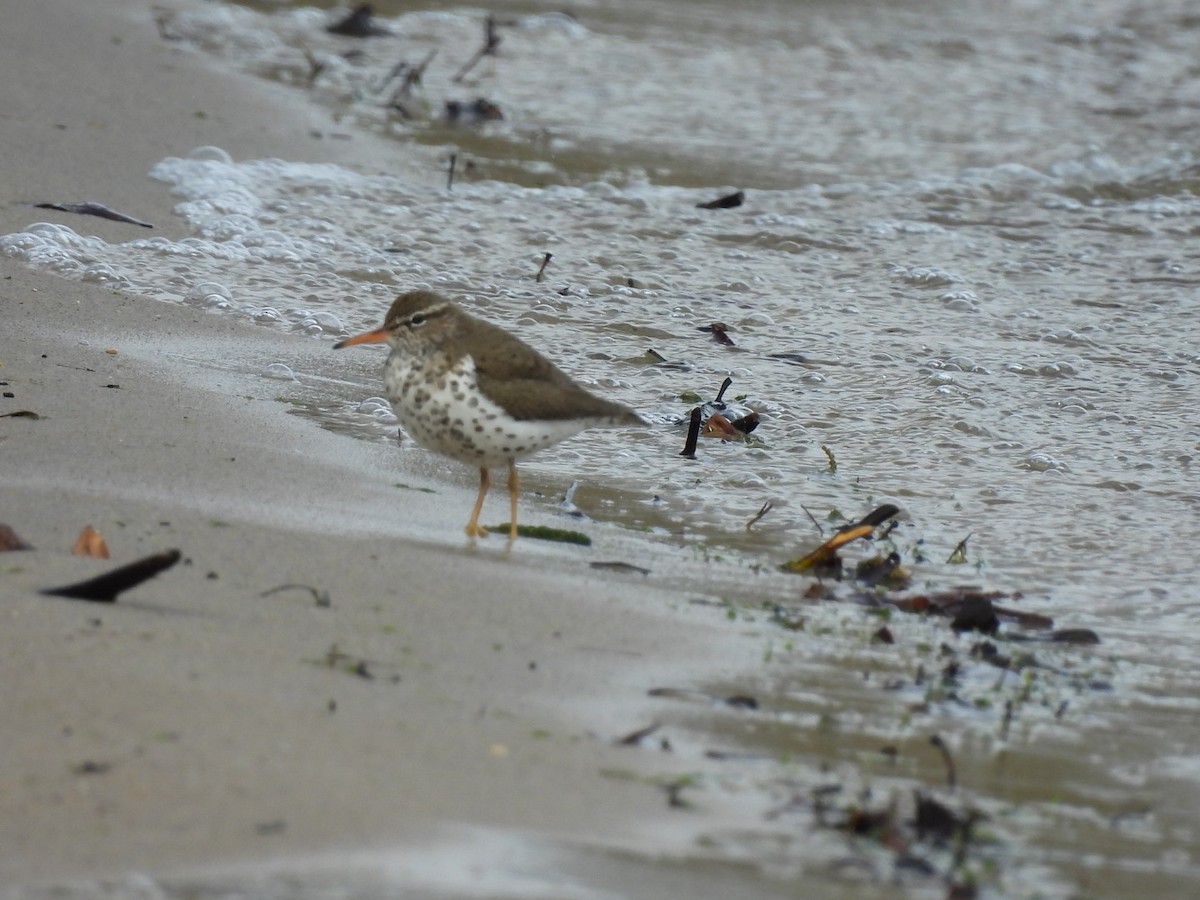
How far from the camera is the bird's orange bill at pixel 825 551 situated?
504 cm

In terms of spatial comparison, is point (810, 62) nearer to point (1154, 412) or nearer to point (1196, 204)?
point (1196, 204)

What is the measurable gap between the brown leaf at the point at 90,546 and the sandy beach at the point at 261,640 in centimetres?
5

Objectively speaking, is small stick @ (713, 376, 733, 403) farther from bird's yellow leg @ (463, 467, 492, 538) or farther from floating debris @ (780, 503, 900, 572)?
floating debris @ (780, 503, 900, 572)

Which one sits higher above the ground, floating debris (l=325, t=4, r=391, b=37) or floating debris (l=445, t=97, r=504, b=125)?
floating debris (l=325, t=4, r=391, b=37)

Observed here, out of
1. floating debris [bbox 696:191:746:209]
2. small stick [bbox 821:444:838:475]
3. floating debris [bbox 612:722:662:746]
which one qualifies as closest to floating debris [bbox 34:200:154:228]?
floating debris [bbox 696:191:746:209]

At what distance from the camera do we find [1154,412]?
702 cm

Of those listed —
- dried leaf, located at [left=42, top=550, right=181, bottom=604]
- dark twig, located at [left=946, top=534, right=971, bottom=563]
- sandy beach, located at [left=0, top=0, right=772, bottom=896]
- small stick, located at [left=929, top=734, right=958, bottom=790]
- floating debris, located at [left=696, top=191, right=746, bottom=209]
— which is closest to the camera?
sandy beach, located at [left=0, top=0, right=772, bottom=896]

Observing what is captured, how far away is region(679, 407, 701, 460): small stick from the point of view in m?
6.18

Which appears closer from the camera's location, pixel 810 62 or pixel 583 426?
pixel 583 426

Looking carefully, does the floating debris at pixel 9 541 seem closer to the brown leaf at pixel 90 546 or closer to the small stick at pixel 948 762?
the brown leaf at pixel 90 546

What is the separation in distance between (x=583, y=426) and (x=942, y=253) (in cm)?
464

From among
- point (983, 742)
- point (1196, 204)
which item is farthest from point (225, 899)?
point (1196, 204)

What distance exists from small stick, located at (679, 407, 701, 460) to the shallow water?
56 mm

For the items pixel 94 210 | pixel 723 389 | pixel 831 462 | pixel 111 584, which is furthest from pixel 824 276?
pixel 111 584
